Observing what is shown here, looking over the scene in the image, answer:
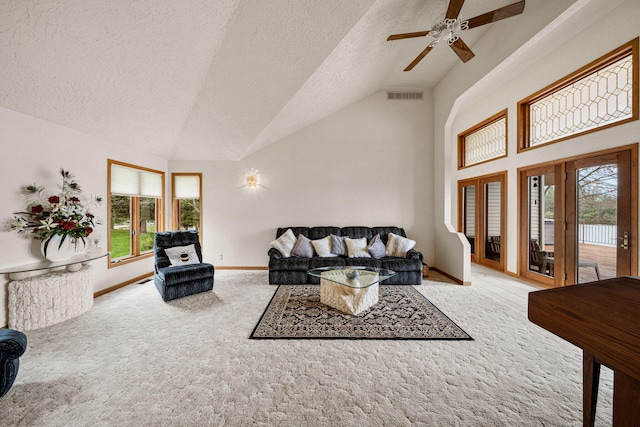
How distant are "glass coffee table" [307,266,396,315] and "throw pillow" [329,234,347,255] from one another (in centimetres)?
127

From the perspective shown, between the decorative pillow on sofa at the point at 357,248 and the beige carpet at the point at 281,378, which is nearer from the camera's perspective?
the beige carpet at the point at 281,378

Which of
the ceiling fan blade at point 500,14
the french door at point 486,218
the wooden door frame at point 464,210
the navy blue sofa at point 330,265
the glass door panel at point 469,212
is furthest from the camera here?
the glass door panel at point 469,212

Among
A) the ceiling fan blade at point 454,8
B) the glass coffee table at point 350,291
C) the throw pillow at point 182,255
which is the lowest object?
the glass coffee table at point 350,291

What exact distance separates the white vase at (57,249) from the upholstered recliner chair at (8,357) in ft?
4.75

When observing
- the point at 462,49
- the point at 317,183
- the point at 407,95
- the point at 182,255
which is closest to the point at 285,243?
the point at 317,183

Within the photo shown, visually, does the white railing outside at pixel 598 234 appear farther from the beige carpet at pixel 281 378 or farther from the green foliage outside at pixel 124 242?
the green foliage outside at pixel 124 242

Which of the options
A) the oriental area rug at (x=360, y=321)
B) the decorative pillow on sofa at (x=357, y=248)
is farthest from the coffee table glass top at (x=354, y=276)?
the decorative pillow on sofa at (x=357, y=248)

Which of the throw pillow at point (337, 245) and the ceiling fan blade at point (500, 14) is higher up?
the ceiling fan blade at point (500, 14)

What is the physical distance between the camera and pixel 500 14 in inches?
93.6

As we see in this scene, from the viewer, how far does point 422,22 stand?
11.0ft

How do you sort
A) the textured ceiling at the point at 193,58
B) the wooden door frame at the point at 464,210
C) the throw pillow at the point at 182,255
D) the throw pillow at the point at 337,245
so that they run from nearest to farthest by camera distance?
the textured ceiling at the point at 193,58 → the throw pillow at the point at 182,255 → the throw pillow at the point at 337,245 → the wooden door frame at the point at 464,210

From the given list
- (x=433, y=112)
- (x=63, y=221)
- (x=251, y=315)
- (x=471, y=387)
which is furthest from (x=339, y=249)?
(x=63, y=221)

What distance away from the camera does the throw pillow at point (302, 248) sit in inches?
178

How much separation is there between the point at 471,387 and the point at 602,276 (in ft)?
9.72
